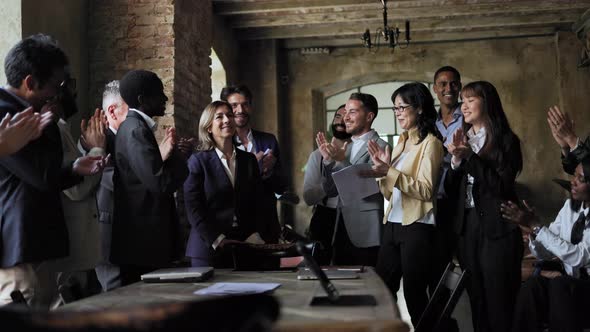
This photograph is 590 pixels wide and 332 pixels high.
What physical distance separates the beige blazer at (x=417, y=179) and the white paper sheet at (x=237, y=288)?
1453mm

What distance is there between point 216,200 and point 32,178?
4.85 feet

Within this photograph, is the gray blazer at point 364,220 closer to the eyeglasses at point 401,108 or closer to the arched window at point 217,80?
the eyeglasses at point 401,108

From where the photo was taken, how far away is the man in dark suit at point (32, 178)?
7.47ft

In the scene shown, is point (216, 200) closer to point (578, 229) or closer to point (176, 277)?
point (176, 277)

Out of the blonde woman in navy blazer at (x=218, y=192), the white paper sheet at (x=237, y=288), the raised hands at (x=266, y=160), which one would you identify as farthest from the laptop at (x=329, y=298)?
the raised hands at (x=266, y=160)

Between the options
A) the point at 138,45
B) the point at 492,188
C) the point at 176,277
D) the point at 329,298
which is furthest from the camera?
the point at 138,45

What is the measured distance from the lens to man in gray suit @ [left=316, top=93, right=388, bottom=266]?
12.7 feet

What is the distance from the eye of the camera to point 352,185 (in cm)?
375

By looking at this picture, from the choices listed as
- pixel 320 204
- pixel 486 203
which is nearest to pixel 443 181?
pixel 486 203

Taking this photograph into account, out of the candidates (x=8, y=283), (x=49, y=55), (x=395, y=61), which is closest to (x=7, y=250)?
(x=8, y=283)

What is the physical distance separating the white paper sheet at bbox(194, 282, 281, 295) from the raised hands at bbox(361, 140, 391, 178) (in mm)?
1500

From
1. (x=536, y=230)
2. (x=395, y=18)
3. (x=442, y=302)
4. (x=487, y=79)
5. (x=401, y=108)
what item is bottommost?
(x=442, y=302)

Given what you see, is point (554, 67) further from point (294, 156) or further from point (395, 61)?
point (294, 156)

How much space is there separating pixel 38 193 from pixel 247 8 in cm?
591
